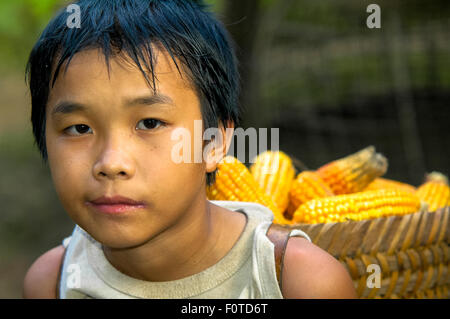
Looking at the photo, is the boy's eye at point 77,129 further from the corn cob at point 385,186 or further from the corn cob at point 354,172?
the corn cob at point 385,186

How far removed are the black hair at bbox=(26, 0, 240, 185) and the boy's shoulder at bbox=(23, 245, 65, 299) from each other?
0.36 m

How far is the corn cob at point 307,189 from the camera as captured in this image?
1863 millimetres

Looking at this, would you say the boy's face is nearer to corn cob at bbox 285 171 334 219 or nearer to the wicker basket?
the wicker basket

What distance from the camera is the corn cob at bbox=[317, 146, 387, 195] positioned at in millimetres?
1982

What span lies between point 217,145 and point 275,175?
1.90 ft

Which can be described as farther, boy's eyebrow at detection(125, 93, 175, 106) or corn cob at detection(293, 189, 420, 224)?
corn cob at detection(293, 189, 420, 224)

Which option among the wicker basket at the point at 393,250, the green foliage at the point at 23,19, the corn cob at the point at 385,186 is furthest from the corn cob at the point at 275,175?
the green foliage at the point at 23,19

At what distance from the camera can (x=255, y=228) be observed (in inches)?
55.5

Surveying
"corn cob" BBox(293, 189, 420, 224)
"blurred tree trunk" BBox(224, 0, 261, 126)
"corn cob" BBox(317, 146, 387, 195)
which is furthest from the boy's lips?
"blurred tree trunk" BBox(224, 0, 261, 126)

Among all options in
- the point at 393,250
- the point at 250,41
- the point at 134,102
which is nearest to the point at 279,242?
the point at 393,250

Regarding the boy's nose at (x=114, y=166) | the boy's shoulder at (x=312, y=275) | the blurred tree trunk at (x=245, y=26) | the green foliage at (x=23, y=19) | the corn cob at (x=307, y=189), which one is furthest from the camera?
the blurred tree trunk at (x=245, y=26)

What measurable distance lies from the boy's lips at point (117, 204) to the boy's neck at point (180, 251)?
19cm

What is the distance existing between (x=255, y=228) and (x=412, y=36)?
3556 mm
